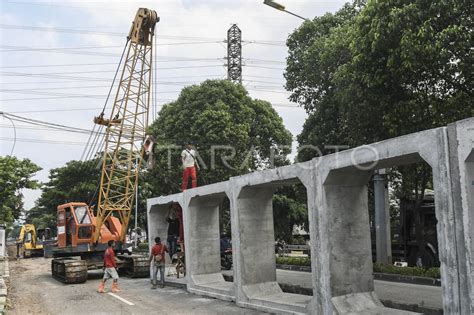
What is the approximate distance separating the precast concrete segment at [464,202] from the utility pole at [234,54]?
39.5 m

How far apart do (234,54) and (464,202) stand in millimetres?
41786

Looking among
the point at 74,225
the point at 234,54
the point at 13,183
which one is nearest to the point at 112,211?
the point at 74,225

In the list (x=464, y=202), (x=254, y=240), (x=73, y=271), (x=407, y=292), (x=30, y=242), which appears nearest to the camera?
(x=464, y=202)

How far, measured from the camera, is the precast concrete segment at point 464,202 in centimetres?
721

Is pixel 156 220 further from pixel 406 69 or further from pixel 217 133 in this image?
pixel 217 133

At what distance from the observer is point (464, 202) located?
7.32m

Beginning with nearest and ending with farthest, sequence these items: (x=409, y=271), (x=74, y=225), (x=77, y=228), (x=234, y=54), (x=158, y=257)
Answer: (x=409, y=271) < (x=158, y=257) < (x=77, y=228) < (x=74, y=225) < (x=234, y=54)

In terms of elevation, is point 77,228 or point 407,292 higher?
point 77,228

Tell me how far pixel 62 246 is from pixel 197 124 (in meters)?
11.7

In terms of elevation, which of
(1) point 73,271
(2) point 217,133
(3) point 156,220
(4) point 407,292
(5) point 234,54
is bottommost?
(4) point 407,292

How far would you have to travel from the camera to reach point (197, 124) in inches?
1238

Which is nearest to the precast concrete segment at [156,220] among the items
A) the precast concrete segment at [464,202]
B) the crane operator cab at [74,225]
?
the crane operator cab at [74,225]

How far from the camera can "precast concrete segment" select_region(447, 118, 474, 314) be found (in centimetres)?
721

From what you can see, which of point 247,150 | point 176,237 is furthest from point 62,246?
point 247,150
